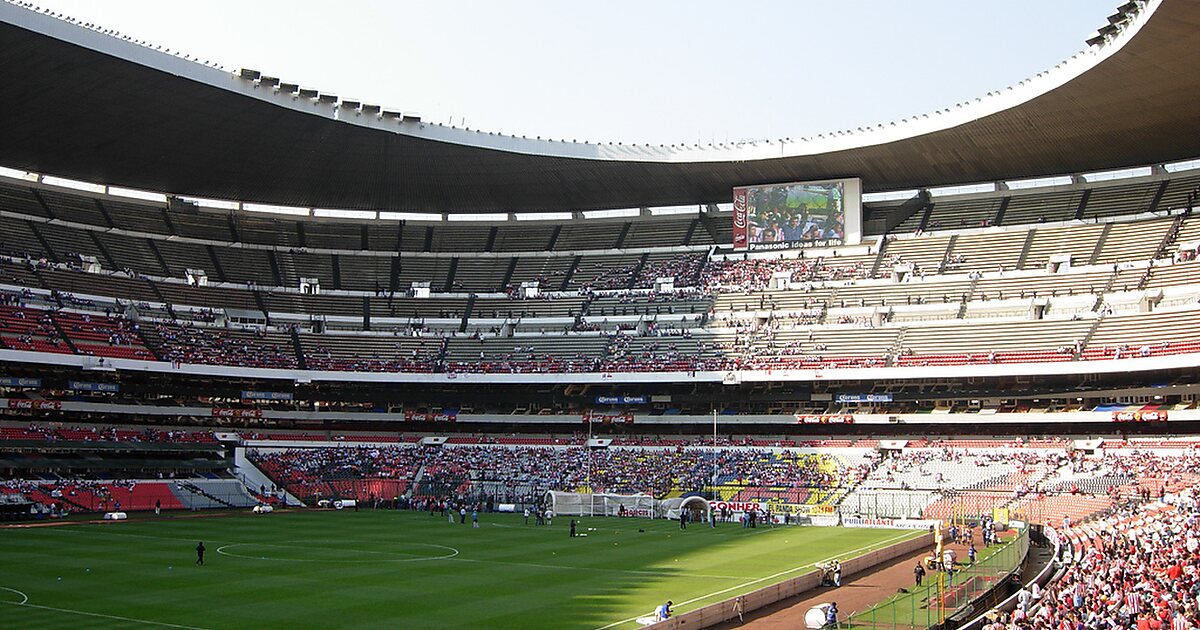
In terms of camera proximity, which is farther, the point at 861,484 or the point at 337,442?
the point at 337,442

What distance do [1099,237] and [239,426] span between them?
57982 millimetres

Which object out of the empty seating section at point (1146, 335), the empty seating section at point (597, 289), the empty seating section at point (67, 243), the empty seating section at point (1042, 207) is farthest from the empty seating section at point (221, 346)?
the empty seating section at point (1146, 335)

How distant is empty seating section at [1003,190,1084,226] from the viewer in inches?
2916

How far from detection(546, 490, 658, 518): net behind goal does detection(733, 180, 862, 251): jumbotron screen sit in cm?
2274

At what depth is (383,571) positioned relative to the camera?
37.7m

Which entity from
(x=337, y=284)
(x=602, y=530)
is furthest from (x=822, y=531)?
(x=337, y=284)

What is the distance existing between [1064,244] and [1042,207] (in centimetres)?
442

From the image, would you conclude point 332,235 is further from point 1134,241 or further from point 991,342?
point 1134,241

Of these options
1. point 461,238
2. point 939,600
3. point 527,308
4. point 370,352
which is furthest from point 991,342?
point 370,352

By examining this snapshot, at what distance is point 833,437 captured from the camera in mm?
72312

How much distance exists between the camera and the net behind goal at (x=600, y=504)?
6344 centimetres

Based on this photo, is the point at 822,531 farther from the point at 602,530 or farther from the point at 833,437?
Result: the point at 833,437

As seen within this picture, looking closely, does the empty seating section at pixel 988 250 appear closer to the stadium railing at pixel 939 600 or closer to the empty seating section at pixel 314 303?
the stadium railing at pixel 939 600

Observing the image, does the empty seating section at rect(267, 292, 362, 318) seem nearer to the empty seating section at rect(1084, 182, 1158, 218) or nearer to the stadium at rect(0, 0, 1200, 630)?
the stadium at rect(0, 0, 1200, 630)
